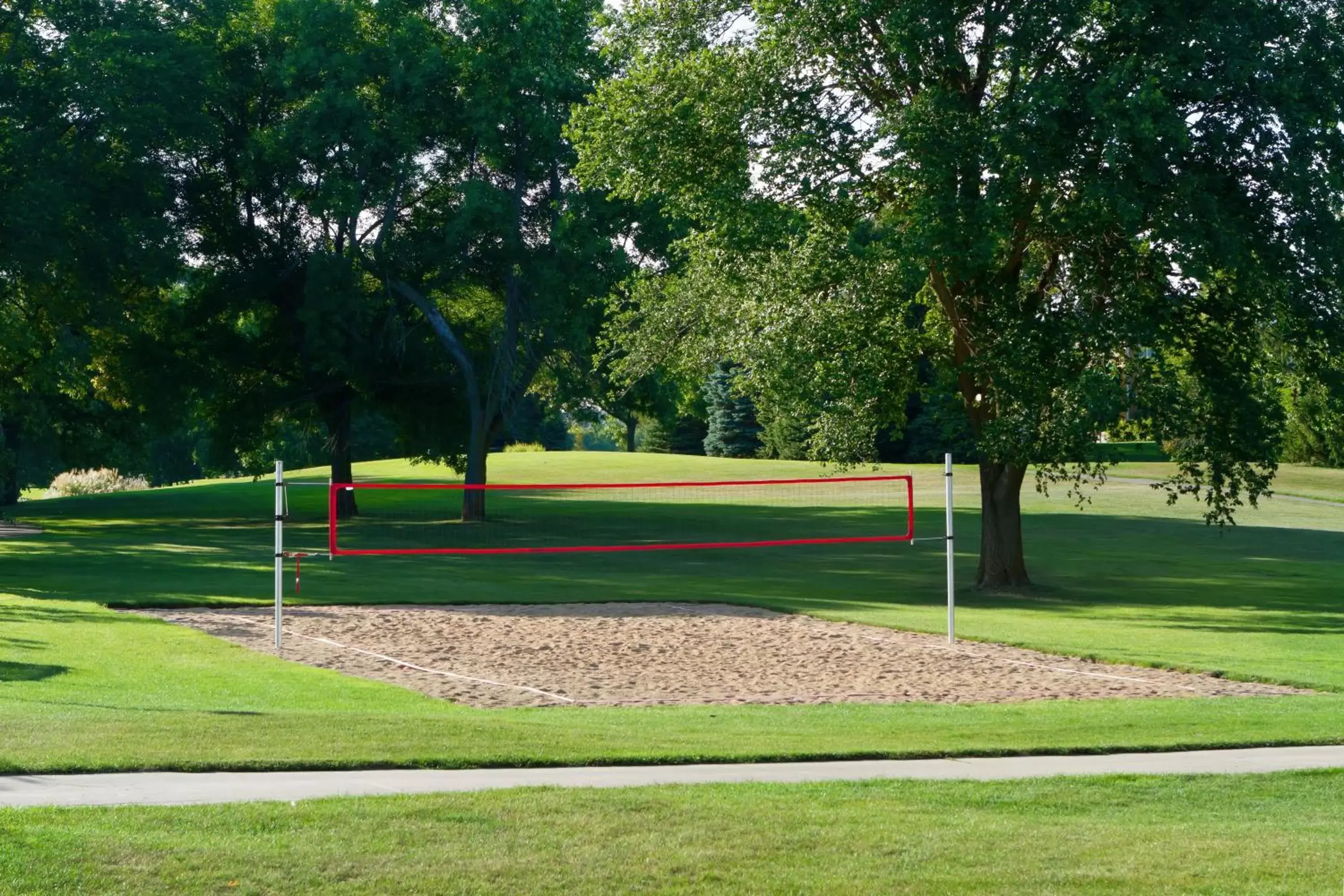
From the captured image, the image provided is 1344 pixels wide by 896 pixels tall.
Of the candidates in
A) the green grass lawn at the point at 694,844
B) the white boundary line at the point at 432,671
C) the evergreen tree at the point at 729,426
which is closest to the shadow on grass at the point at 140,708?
the white boundary line at the point at 432,671

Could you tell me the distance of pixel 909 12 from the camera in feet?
73.3

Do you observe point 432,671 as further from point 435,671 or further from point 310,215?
point 310,215

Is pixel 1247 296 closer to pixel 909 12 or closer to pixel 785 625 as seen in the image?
pixel 909 12

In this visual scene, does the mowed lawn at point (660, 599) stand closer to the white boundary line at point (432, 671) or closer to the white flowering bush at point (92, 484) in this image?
the white boundary line at point (432, 671)

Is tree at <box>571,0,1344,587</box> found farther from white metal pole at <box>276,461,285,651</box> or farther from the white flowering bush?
the white flowering bush

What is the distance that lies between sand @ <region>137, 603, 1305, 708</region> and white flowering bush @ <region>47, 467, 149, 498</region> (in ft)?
155

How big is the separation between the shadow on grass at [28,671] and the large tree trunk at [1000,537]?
16.7 metres

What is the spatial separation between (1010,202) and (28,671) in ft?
49.3

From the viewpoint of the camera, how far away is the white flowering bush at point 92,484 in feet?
219

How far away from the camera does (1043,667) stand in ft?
56.4

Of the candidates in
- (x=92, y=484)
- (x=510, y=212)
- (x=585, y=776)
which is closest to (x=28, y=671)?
(x=585, y=776)

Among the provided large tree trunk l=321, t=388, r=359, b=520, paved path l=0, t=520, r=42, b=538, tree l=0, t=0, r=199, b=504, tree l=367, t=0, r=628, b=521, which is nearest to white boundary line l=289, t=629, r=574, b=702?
tree l=0, t=0, r=199, b=504

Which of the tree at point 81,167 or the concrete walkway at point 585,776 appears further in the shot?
the tree at point 81,167

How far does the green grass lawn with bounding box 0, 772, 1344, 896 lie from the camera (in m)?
6.43
